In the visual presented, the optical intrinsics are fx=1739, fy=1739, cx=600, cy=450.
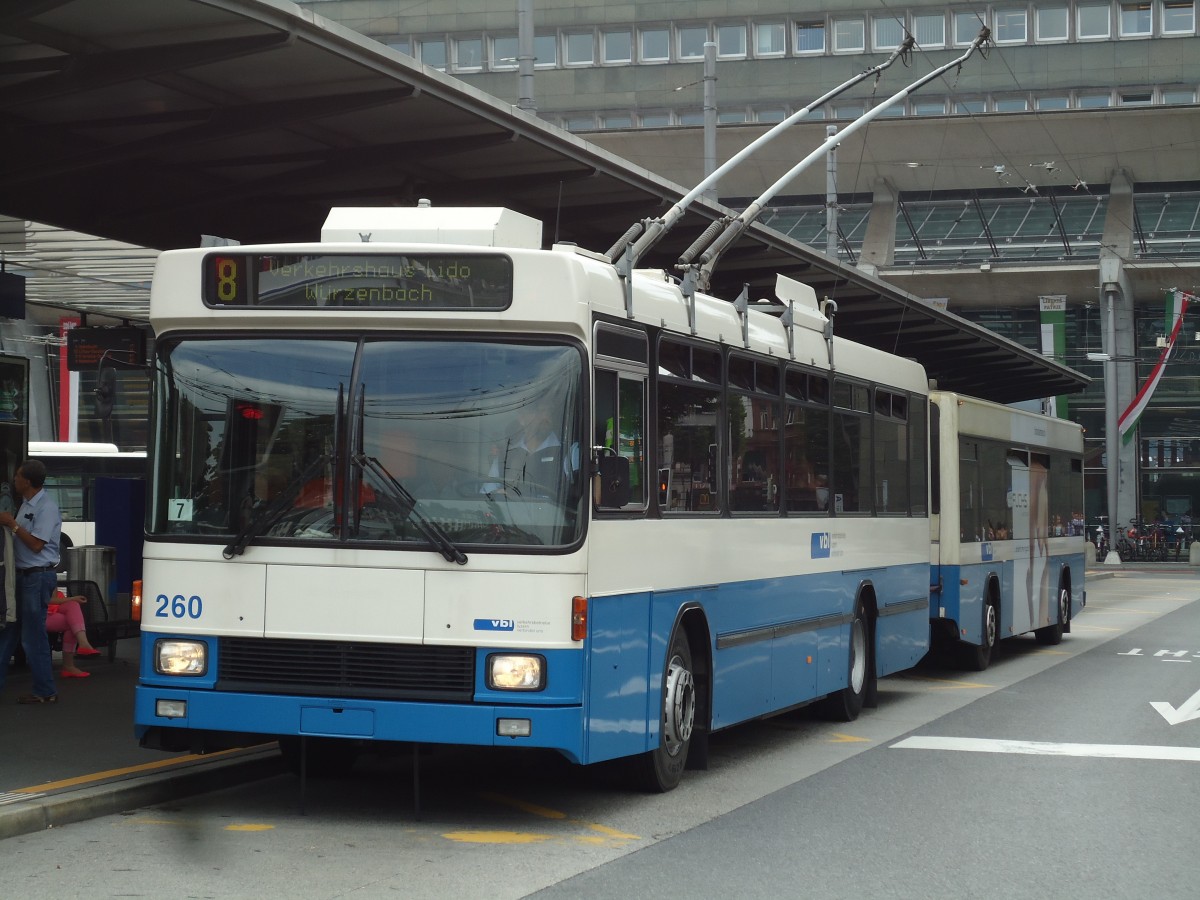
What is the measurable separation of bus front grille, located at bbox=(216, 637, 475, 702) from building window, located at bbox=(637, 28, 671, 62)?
51979mm

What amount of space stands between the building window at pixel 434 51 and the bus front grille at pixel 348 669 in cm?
5330

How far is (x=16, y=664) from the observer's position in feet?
54.0

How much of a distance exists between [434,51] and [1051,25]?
20.7 meters

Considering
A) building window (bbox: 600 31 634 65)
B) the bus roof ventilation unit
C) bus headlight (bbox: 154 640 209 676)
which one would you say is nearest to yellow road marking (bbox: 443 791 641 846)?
bus headlight (bbox: 154 640 209 676)

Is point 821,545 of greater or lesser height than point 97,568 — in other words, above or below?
above

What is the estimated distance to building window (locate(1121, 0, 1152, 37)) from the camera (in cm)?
5588

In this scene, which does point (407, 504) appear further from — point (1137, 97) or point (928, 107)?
point (1137, 97)

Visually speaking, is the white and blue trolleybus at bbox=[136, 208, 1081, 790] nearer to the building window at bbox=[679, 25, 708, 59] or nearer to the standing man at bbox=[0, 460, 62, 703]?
the standing man at bbox=[0, 460, 62, 703]

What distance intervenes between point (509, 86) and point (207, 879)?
176ft

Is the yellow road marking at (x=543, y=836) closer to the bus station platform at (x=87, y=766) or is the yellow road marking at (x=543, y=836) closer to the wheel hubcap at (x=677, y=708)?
the wheel hubcap at (x=677, y=708)

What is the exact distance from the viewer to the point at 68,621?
1512 centimetres

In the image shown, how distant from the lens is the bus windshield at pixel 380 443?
8.37 m

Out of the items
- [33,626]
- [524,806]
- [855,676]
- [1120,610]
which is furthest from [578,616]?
[1120,610]

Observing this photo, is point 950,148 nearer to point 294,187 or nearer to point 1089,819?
point 294,187
